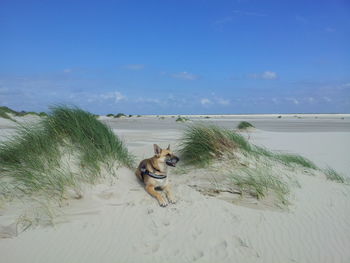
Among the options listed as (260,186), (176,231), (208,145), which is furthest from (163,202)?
(208,145)

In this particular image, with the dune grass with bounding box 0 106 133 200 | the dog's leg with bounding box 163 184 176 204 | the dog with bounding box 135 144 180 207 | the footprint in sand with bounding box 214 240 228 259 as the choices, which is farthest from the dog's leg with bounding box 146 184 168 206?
the footprint in sand with bounding box 214 240 228 259

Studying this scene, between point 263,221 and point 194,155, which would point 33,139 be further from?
point 263,221

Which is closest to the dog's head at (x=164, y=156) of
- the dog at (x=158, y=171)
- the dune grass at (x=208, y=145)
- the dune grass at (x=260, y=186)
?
the dog at (x=158, y=171)

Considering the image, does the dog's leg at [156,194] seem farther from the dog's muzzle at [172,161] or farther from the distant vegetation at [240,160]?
the distant vegetation at [240,160]

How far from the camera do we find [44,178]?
5062 millimetres

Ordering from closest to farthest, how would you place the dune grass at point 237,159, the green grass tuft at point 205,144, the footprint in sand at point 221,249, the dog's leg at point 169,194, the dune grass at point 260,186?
the footprint in sand at point 221,249 < the dog's leg at point 169,194 < the dune grass at point 260,186 < the dune grass at point 237,159 < the green grass tuft at point 205,144

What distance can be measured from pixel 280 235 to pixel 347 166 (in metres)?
6.69

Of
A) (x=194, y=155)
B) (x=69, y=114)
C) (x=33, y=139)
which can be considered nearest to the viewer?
(x=33, y=139)

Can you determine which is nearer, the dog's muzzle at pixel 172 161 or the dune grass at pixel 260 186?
the dog's muzzle at pixel 172 161

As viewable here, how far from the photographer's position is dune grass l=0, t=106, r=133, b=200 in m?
5.04

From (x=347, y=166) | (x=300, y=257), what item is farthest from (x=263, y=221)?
(x=347, y=166)

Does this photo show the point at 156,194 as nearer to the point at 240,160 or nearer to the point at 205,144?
the point at 205,144

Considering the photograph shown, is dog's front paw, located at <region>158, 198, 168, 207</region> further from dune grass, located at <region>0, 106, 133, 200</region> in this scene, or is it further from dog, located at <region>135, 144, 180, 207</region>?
dune grass, located at <region>0, 106, 133, 200</region>

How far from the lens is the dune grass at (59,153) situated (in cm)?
504
